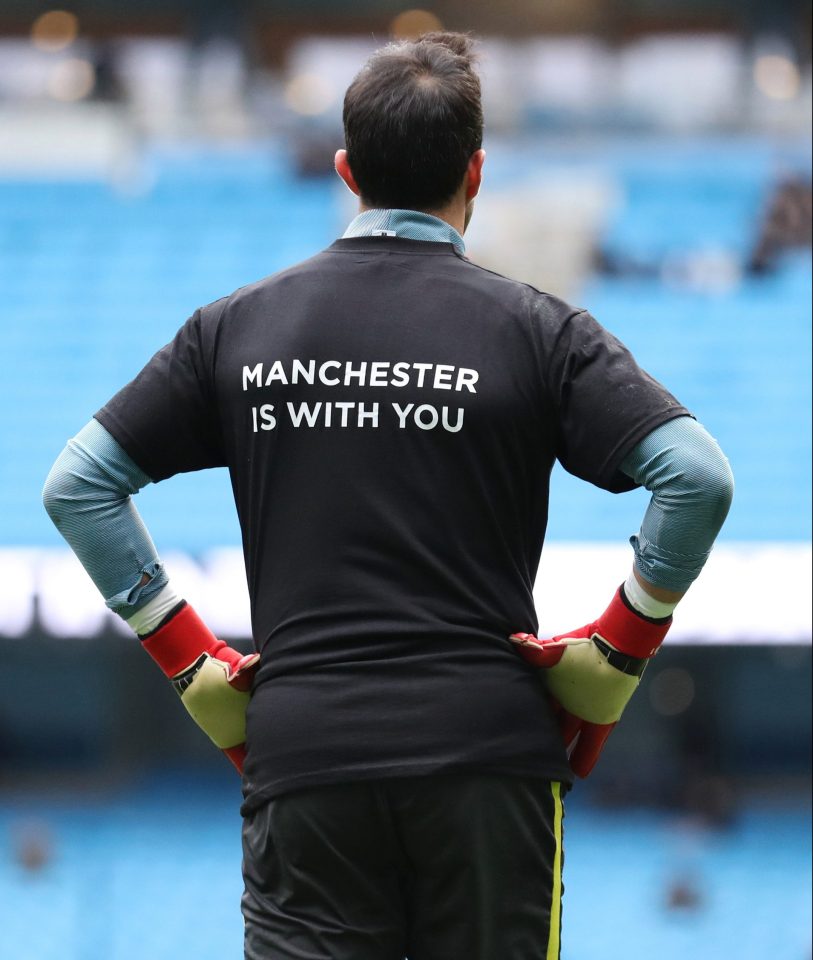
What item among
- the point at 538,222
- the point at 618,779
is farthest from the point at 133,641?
the point at 538,222

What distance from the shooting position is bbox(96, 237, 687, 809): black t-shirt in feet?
5.38

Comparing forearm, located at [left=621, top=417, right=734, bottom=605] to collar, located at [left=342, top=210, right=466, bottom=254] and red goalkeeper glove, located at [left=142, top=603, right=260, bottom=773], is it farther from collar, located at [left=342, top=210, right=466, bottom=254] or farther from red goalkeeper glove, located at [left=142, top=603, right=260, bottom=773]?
red goalkeeper glove, located at [left=142, top=603, right=260, bottom=773]

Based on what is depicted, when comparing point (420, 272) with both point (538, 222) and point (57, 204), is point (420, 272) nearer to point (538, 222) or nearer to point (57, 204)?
point (538, 222)

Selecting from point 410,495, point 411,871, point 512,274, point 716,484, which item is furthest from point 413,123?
point 512,274

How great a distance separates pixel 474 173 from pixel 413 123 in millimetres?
123

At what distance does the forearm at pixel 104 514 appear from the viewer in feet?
5.94

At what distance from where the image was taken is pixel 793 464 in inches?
395

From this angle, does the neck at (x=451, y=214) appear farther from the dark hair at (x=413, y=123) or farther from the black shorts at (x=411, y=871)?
the black shorts at (x=411, y=871)

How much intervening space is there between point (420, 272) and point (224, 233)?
10.9 metres

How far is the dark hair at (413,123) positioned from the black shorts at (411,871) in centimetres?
74

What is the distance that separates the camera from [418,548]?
1.65 m

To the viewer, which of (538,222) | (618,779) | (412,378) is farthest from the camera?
(538,222)

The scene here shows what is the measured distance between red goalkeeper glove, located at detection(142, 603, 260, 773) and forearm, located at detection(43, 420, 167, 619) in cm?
6

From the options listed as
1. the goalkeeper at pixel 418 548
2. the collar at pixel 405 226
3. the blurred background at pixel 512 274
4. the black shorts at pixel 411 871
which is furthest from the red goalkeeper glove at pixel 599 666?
the blurred background at pixel 512 274
